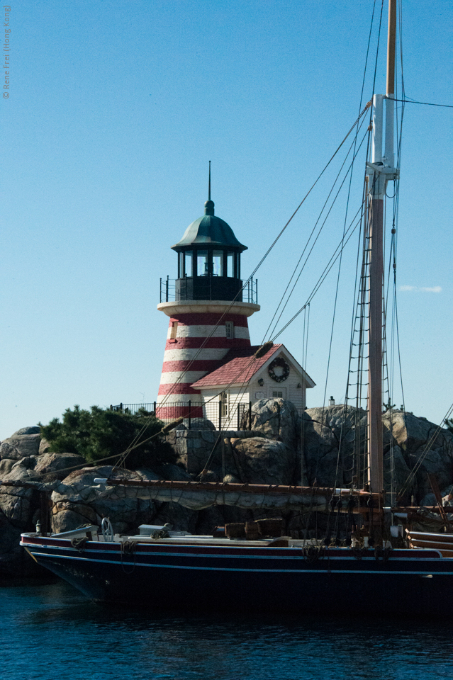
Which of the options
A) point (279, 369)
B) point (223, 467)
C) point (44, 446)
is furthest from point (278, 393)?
point (44, 446)

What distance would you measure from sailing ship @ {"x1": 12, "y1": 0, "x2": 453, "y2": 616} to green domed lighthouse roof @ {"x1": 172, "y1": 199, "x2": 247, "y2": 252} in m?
19.2

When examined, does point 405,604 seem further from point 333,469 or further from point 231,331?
point 231,331

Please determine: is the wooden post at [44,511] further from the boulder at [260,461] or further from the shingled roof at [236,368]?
the shingled roof at [236,368]

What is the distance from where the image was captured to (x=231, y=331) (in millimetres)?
50344

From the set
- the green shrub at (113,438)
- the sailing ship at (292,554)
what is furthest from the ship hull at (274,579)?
the green shrub at (113,438)

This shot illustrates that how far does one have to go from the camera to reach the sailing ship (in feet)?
93.9

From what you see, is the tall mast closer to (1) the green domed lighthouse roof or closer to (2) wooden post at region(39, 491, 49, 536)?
(2) wooden post at region(39, 491, 49, 536)

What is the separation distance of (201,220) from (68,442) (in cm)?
1557

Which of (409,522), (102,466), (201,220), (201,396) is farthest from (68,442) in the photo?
(409,522)

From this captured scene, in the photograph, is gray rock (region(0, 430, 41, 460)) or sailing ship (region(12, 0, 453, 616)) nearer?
sailing ship (region(12, 0, 453, 616))

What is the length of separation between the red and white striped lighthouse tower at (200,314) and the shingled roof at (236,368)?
2.38 ft

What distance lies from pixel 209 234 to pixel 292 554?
25.3m

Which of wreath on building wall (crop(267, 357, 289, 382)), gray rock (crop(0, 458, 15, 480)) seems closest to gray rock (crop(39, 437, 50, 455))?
gray rock (crop(0, 458, 15, 480))

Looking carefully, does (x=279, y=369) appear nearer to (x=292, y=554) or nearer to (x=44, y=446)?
(x=44, y=446)
